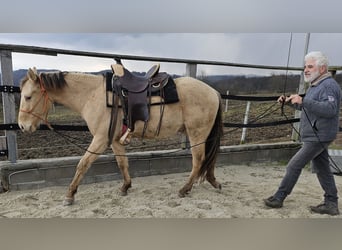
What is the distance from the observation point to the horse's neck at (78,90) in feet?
5.60

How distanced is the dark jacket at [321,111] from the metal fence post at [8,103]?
1826 millimetres

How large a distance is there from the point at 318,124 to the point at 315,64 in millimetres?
339

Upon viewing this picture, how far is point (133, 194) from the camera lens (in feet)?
6.22

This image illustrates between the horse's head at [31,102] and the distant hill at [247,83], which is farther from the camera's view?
the distant hill at [247,83]

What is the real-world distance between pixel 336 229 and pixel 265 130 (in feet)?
4.36

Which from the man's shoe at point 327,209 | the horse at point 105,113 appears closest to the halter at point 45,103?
the horse at point 105,113

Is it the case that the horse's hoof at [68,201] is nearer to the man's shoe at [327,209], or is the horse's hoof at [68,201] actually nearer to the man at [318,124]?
the man at [318,124]

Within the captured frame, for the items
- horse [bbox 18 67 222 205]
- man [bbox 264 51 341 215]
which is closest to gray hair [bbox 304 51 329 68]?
man [bbox 264 51 341 215]

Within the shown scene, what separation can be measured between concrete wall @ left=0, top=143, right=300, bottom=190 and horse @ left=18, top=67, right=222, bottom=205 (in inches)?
9.6

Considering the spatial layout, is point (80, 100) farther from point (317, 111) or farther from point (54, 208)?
point (317, 111)

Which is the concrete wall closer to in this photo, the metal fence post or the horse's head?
the metal fence post

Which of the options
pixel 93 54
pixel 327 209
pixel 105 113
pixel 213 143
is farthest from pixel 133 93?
pixel 327 209

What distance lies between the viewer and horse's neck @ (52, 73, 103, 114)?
1.71 meters
